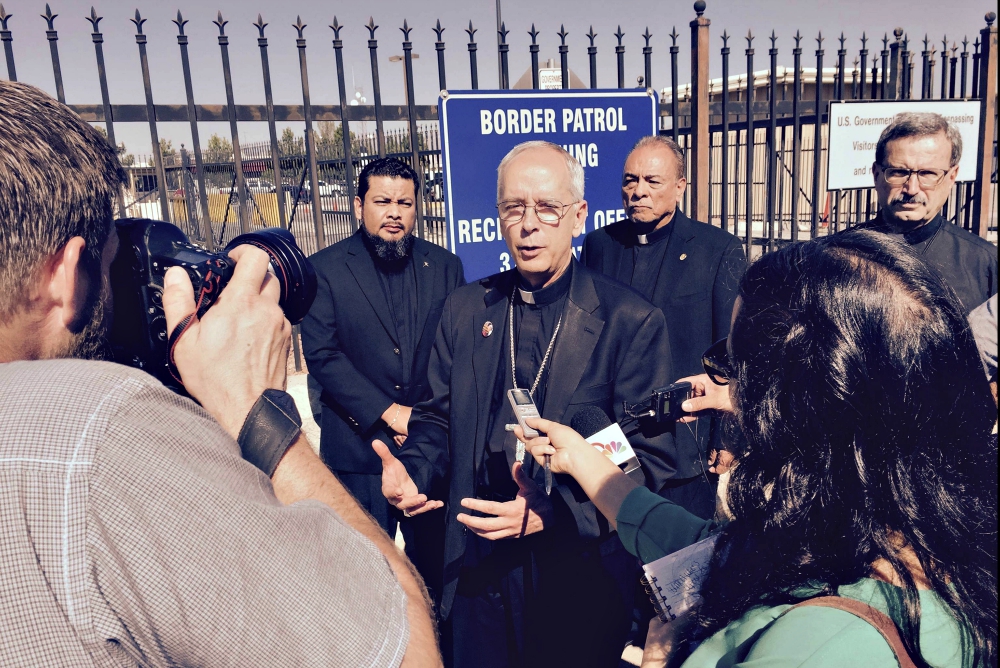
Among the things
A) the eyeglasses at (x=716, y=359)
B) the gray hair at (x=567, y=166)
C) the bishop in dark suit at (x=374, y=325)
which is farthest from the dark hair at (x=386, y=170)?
the eyeglasses at (x=716, y=359)

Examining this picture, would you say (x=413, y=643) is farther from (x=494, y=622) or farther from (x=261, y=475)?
(x=494, y=622)

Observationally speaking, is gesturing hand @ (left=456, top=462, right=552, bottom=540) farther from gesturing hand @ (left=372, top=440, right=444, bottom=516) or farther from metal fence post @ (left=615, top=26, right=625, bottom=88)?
metal fence post @ (left=615, top=26, right=625, bottom=88)

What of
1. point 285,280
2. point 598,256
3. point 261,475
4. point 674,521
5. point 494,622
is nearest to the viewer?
point 261,475

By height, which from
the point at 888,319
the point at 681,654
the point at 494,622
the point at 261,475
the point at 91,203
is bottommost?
the point at 494,622

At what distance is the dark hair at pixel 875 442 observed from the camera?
1.08 metres

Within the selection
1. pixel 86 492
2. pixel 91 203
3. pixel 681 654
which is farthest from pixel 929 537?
pixel 91 203

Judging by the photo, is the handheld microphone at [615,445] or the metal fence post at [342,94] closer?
the handheld microphone at [615,445]

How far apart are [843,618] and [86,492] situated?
3.21 ft

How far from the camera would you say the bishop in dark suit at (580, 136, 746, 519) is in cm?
370

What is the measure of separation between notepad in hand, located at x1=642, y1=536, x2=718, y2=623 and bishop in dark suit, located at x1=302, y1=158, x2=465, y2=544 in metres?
2.22

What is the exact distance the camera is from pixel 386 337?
383cm

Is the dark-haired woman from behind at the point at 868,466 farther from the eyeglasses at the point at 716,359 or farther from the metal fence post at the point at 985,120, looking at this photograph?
the metal fence post at the point at 985,120

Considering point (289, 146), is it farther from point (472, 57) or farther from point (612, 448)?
point (612, 448)

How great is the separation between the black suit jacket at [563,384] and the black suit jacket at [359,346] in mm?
878
